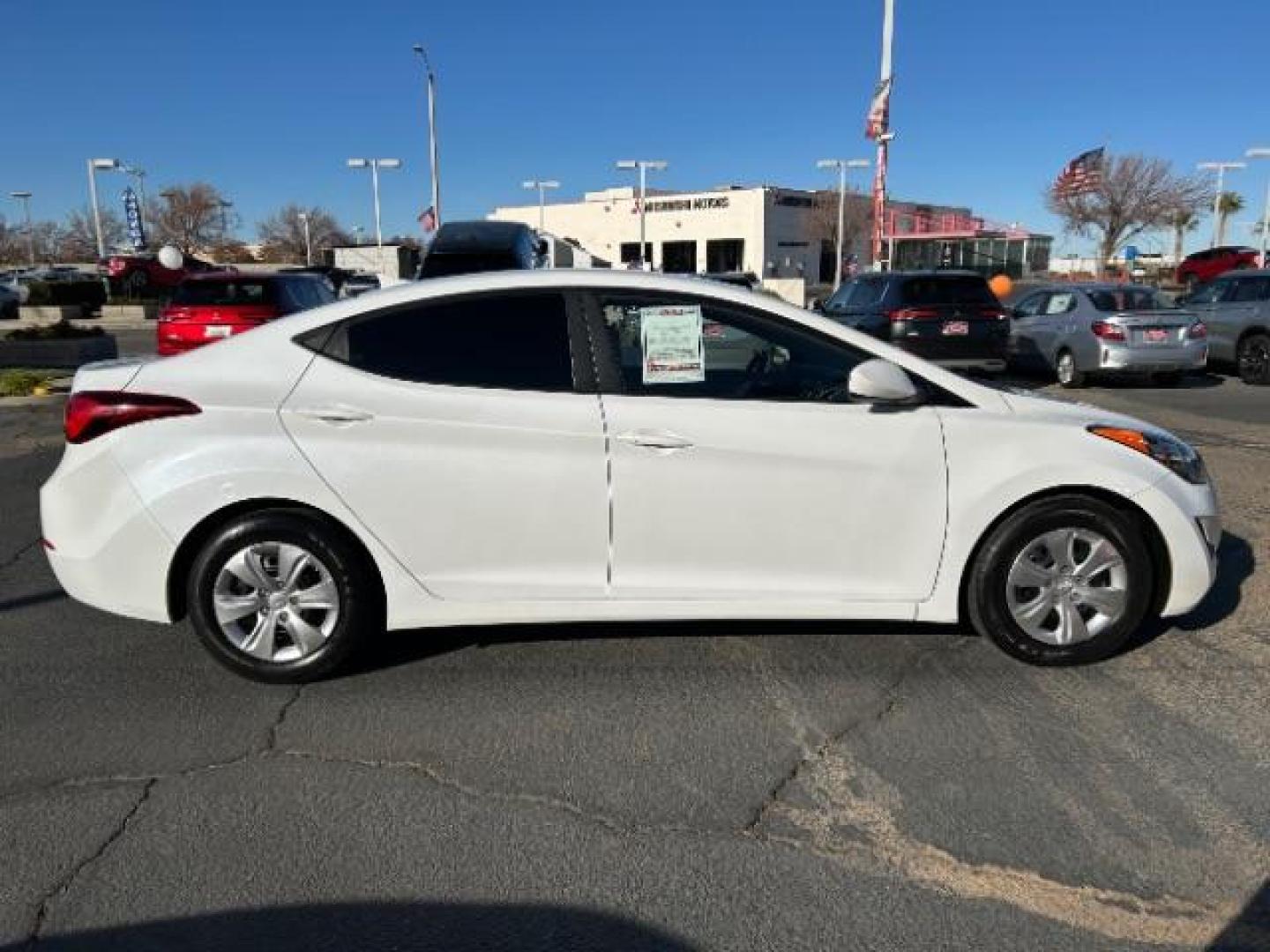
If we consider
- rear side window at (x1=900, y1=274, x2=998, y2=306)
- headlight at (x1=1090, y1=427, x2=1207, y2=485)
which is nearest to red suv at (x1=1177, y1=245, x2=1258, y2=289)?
rear side window at (x1=900, y1=274, x2=998, y2=306)

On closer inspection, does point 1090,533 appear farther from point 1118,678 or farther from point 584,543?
point 584,543

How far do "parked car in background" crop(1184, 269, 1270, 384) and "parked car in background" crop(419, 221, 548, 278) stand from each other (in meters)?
10.1

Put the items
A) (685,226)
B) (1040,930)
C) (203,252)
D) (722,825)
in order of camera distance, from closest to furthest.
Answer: (1040,930), (722,825), (203,252), (685,226)

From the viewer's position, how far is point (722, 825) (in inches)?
111

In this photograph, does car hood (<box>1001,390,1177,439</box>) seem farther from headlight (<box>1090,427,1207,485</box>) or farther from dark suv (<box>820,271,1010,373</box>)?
dark suv (<box>820,271,1010,373</box>)

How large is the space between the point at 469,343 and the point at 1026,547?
241 centimetres

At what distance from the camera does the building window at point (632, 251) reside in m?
83.4

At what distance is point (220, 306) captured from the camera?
10.4 metres

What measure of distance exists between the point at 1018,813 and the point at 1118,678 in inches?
48.8

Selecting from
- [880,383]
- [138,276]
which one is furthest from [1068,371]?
[138,276]

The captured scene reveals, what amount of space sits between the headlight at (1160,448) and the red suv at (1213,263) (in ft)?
132

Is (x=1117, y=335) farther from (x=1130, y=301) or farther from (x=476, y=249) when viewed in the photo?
(x=476, y=249)

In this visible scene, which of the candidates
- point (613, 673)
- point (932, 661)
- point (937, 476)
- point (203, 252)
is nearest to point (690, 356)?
point (937, 476)

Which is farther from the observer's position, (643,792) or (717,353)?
(717,353)
